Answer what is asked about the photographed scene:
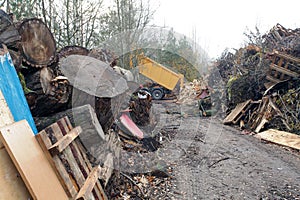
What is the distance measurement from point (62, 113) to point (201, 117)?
5642 mm

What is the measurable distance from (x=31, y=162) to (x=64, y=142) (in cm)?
36

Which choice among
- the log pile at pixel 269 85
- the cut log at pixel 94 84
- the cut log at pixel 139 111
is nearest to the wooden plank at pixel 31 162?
the cut log at pixel 94 84

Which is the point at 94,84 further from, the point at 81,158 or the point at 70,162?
the point at 70,162

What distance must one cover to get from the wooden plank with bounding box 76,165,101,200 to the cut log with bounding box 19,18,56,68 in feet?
3.89

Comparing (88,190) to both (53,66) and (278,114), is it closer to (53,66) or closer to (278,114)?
(53,66)

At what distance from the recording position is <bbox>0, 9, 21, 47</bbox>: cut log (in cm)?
199

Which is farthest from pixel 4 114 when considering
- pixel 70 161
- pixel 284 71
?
pixel 284 71

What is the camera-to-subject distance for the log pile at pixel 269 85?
5122 millimetres

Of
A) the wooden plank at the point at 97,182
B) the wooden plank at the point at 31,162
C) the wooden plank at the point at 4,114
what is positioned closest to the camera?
the wooden plank at the point at 31,162

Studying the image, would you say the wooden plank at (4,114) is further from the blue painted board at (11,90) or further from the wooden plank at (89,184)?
the wooden plank at (89,184)

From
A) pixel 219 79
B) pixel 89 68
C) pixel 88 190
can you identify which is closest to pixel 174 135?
pixel 89 68

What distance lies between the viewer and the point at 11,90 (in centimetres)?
178

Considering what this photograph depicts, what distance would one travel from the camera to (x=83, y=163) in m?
2.12

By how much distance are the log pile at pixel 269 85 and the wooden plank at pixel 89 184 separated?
13.5ft
